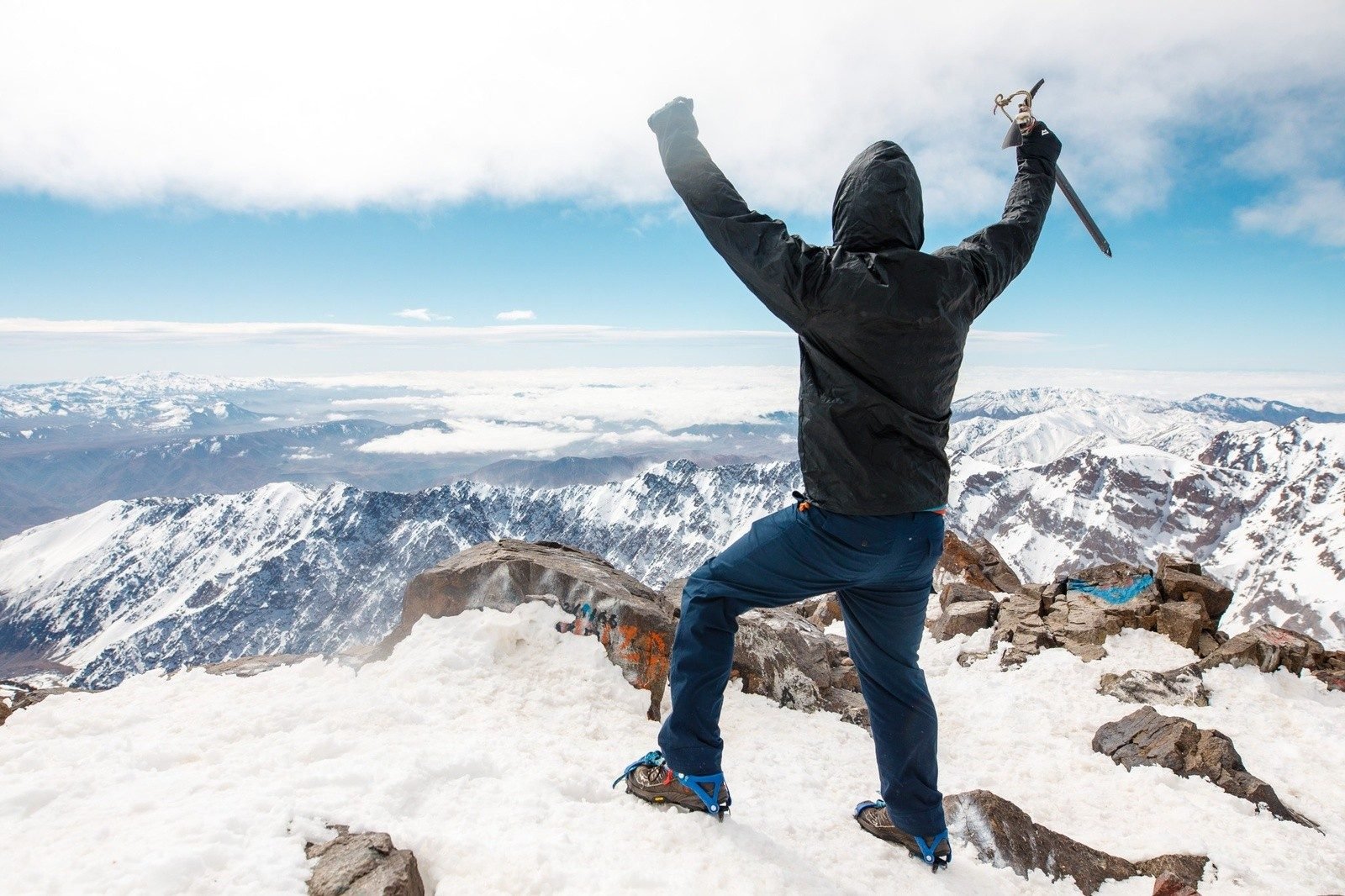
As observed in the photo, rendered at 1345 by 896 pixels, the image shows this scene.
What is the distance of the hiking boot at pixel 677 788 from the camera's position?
14.7 feet

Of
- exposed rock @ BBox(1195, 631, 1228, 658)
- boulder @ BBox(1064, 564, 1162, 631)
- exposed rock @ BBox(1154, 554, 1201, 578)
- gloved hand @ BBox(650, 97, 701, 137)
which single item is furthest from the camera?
exposed rock @ BBox(1154, 554, 1201, 578)

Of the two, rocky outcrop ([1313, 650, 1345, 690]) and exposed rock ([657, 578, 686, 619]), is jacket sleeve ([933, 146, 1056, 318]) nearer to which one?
exposed rock ([657, 578, 686, 619])

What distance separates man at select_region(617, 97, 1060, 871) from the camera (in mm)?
3773

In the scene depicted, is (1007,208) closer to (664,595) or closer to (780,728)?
(780,728)

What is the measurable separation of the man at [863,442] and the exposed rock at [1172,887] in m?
1.43

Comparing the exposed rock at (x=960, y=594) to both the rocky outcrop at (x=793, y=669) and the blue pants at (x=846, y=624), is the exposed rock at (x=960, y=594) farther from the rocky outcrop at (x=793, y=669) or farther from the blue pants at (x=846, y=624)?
the blue pants at (x=846, y=624)

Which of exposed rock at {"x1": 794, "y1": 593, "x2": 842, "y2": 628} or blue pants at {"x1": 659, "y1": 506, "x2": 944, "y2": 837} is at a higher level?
blue pants at {"x1": 659, "y1": 506, "x2": 944, "y2": 837}

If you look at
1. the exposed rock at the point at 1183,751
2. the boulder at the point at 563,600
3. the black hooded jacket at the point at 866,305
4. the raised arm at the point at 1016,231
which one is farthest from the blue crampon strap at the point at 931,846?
the exposed rock at the point at 1183,751

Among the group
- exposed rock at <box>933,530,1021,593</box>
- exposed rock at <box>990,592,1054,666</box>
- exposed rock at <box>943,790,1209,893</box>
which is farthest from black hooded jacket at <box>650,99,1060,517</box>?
exposed rock at <box>933,530,1021,593</box>

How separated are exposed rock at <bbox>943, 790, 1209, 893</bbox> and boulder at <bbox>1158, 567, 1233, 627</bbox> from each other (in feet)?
28.5

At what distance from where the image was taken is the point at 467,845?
4.00 metres

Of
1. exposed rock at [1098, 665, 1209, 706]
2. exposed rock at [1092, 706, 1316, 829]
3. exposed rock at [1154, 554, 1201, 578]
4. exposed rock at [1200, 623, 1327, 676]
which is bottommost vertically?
exposed rock at [1098, 665, 1209, 706]

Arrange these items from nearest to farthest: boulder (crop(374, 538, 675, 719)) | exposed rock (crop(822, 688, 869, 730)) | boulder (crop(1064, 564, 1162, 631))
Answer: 1. boulder (crop(374, 538, 675, 719))
2. exposed rock (crop(822, 688, 869, 730))
3. boulder (crop(1064, 564, 1162, 631))

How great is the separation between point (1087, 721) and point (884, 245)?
755cm
